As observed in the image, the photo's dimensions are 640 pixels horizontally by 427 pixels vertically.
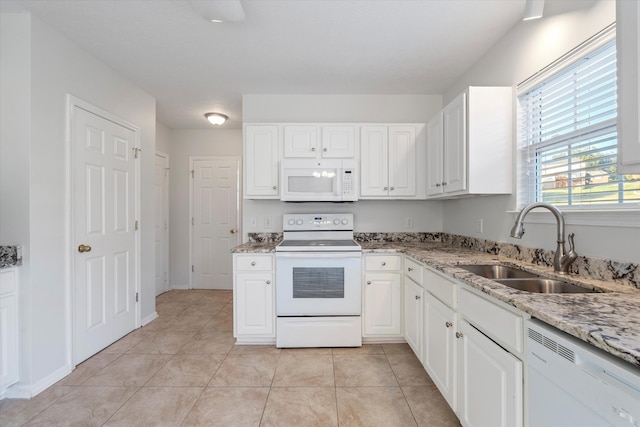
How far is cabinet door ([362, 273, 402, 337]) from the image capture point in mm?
2646

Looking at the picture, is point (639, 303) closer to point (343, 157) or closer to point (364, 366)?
point (364, 366)

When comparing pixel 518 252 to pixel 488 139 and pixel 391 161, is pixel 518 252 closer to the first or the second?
pixel 488 139

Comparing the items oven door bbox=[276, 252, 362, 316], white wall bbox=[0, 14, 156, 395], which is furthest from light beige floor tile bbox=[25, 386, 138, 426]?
oven door bbox=[276, 252, 362, 316]

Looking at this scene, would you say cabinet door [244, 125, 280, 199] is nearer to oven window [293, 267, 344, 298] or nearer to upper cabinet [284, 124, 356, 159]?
upper cabinet [284, 124, 356, 159]

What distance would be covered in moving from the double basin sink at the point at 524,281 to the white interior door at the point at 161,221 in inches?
159

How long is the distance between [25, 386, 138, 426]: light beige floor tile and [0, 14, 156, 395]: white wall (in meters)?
0.27

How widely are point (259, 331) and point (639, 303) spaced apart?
242 cm

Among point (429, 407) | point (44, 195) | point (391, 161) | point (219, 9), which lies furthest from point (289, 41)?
point (429, 407)

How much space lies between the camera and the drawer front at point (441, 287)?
1.66 meters

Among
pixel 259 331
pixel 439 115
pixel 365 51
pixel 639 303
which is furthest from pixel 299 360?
pixel 365 51

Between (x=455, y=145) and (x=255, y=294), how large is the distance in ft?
6.78

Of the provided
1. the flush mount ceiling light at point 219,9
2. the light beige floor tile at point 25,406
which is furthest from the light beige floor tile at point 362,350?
the flush mount ceiling light at point 219,9

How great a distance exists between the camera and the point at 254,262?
2.64m

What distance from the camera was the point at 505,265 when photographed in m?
1.84
